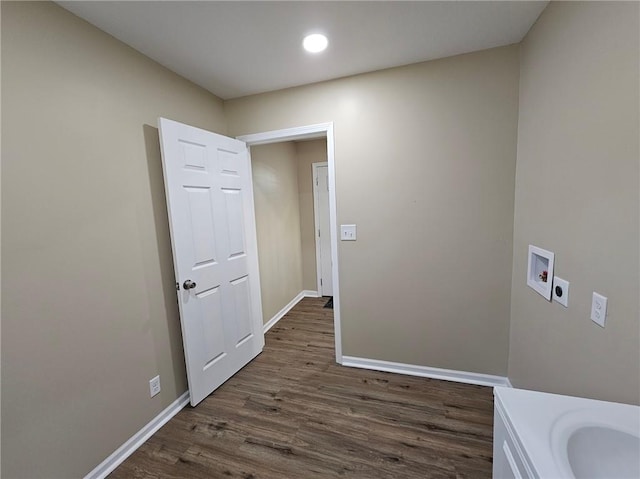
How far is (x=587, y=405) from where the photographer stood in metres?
0.80

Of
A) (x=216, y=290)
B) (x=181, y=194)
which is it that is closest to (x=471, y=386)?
(x=216, y=290)

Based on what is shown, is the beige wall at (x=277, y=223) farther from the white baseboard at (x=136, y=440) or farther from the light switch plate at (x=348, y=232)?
the white baseboard at (x=136, y=440)

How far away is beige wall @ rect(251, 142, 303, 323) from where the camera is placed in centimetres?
310

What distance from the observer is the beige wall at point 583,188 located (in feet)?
3.00

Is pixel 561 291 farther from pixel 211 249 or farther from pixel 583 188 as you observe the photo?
pixel 211 249

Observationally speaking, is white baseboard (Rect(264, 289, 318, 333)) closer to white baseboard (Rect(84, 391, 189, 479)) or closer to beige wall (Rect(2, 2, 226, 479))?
white baseboard (Rect(84, 391, 189, 479))

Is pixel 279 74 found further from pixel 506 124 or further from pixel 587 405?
pixel 587 405

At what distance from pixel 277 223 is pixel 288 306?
120 cm

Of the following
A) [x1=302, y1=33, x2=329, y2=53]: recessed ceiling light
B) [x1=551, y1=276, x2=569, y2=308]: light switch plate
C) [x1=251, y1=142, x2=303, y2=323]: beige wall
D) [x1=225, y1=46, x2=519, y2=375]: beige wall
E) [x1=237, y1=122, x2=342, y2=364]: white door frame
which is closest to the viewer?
[x1=551, y1=276, x2=569, y2=308]: light switch plate

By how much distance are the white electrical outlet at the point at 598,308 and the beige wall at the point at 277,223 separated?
266 cm

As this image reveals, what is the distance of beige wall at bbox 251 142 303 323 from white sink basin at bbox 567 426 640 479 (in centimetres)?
273

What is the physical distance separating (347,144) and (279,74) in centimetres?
72

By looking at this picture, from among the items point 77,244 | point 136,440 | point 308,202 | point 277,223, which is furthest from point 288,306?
point 77,244

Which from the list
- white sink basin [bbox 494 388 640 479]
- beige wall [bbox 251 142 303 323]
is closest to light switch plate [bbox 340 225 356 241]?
beige wall [bbox 251 142 303 323]
